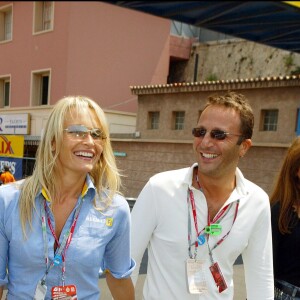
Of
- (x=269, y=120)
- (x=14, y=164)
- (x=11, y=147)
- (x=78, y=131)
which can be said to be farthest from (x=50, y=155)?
(x=269, y=120)

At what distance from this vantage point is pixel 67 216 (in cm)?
183

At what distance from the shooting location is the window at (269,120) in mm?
13016

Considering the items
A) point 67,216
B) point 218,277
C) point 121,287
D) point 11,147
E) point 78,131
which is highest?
point 78,131

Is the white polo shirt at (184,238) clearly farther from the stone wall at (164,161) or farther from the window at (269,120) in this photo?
the window at (269,120)

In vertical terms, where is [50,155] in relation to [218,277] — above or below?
above

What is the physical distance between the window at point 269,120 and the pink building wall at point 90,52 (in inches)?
168

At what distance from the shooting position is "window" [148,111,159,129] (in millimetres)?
16016

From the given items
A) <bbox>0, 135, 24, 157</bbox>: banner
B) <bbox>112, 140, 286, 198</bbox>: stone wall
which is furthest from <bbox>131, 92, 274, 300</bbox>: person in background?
<bbox>112, 140, 286, 198</bbox>: stone wall

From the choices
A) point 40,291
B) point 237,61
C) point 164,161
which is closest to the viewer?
point 40,291

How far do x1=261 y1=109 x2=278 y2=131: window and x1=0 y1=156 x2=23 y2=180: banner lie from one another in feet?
25.1

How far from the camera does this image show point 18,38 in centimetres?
248

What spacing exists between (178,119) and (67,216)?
13853mm

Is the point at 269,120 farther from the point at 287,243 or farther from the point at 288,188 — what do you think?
the point at 287,243

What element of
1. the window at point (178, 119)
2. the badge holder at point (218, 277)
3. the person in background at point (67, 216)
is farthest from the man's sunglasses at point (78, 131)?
the window at point (178, 119)
